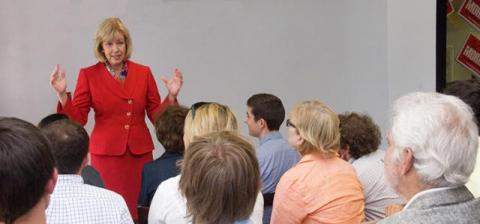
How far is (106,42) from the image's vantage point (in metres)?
3.92

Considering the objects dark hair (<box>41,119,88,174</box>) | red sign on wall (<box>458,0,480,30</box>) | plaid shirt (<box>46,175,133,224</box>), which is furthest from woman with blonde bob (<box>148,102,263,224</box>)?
red sign on wall (<box>458,0,480,30</box>)

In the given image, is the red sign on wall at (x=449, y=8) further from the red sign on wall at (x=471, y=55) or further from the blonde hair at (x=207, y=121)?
the blonde hair at (x=207, y=121)

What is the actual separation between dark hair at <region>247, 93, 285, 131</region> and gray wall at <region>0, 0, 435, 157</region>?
1.47m

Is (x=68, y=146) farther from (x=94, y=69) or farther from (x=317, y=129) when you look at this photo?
(x=94, y=69)

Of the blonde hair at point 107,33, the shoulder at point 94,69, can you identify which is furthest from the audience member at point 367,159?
the shoulder at point 94,69

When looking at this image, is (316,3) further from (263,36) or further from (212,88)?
(212,88)

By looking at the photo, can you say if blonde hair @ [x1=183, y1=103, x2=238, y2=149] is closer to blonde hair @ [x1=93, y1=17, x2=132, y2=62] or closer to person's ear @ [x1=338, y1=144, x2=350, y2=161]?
person's ear @ [x1=338, y1=144, x2=350, y2=161]

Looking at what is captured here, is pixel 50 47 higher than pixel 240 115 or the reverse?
higher

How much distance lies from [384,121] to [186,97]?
1.62m

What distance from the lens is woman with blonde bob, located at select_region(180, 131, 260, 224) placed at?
6.76ft

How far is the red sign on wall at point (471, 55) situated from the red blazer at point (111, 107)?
2.78m

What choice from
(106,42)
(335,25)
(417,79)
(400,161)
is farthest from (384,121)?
(400,161)

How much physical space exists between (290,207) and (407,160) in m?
1.13

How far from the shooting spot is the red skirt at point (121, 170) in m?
4.04
